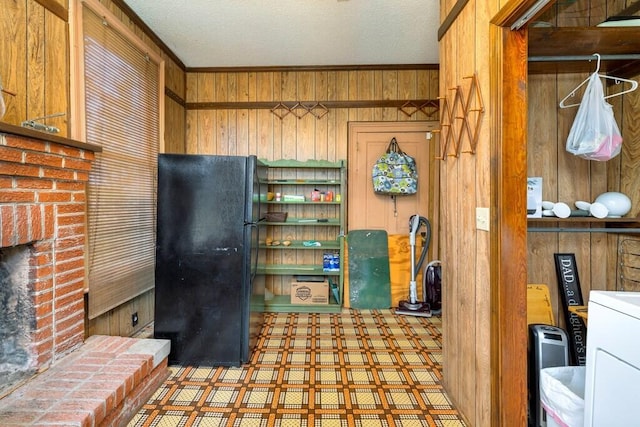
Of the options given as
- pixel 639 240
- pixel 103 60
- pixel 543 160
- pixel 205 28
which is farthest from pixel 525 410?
pixel 205 28

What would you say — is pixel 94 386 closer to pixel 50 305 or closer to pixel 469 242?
pixel 50 305

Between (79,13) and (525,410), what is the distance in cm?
340

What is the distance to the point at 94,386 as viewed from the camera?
63.9 inches

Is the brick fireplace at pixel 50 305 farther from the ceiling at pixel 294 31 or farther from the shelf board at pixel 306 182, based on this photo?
the shelf board at pixel 306 182

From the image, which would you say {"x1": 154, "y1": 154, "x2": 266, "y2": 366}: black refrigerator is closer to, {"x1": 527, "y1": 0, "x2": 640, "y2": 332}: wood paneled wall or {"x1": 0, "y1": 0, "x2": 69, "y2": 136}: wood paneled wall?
{"x1": 0, "y1": 0, "x2": 69, "y2": 136}: wood paneled wall

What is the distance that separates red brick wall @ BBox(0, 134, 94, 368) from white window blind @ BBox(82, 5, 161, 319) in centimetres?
28

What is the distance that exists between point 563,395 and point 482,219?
0.82 m

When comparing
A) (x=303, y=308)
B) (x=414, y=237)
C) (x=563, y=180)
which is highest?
(x=563, y=180)

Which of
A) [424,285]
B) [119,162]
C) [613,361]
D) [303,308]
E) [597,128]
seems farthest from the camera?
[424,285]

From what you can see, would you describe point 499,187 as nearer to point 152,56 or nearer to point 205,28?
point 205,28

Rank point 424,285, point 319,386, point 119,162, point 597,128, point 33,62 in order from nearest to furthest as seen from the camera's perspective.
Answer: point 597,128 → point 33,62 → point 319,386 → point 119,162 → point 424,285

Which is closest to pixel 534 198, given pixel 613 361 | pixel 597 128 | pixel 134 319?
pixel 597 128

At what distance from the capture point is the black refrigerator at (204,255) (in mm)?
2330

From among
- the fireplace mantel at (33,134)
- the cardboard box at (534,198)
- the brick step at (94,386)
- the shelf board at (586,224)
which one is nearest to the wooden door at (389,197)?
the shelf board at (586,224)
